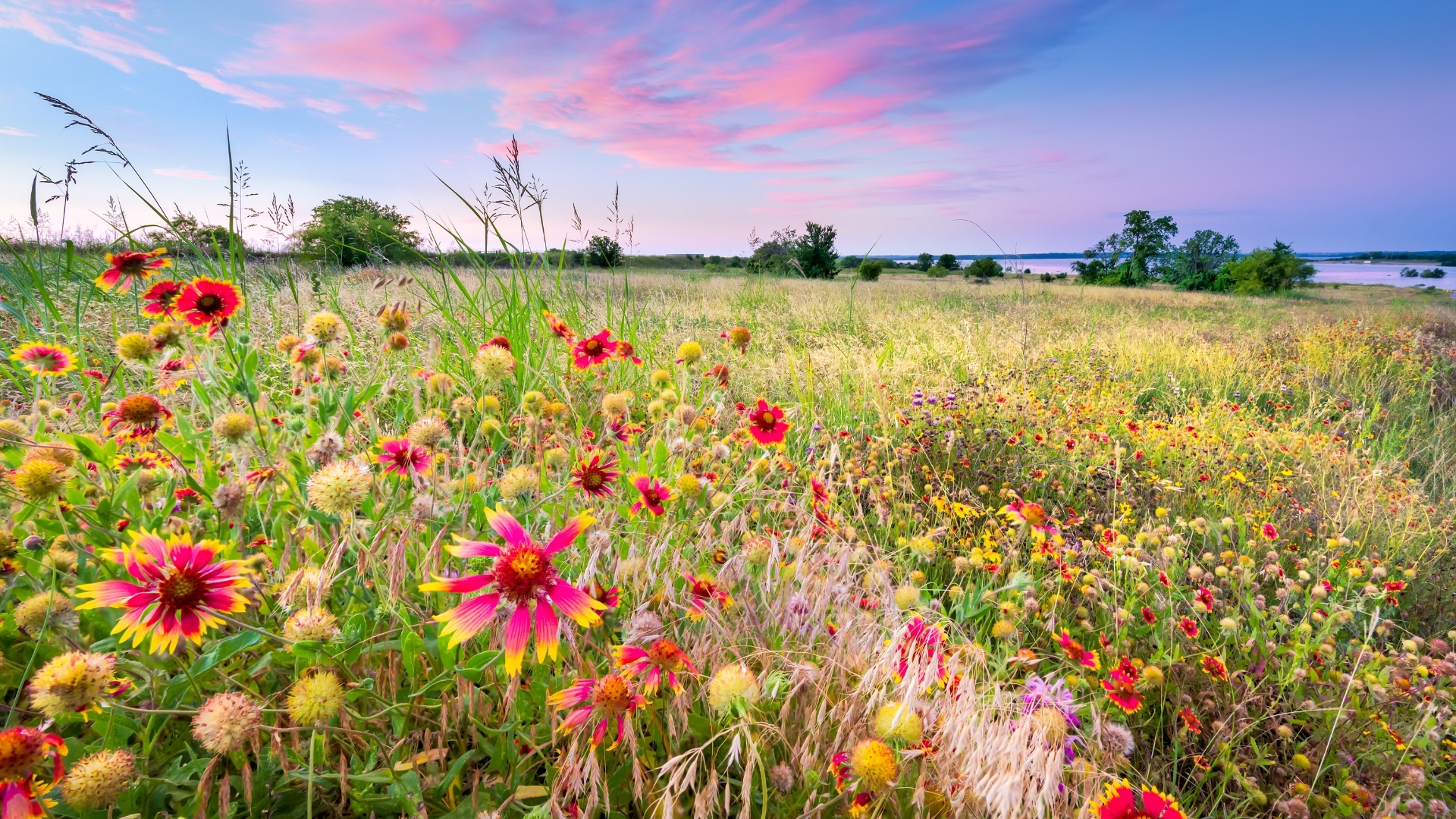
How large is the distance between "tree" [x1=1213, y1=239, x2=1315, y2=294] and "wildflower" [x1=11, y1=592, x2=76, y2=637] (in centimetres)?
4183

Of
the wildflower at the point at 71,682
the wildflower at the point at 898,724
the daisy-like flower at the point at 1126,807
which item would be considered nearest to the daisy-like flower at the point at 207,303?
the wildflower at the point at 71,682

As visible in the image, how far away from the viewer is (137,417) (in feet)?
3.65

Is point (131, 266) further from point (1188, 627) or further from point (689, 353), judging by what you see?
point (1188, 627)

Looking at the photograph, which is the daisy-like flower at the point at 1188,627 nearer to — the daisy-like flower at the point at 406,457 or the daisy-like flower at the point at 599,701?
the daisy-like flower at the point at 599,701

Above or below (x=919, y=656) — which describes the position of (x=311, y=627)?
above

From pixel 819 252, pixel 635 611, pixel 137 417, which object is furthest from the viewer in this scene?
pixel 819 252

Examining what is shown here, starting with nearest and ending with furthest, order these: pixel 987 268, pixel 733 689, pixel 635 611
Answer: pixel 733 689
pixel 635 611
pixel 987 268

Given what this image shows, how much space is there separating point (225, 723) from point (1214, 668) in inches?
81.4

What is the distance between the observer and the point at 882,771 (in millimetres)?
804

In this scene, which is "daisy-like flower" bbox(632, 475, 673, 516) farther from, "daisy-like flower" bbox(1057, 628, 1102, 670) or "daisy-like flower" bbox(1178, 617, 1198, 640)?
"daisy-like flower" bbox(1178, 617, 1198, 640)

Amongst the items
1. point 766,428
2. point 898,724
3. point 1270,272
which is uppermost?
point 1270,272

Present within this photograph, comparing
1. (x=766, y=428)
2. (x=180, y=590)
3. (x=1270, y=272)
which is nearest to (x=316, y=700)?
(x=180, y=590)

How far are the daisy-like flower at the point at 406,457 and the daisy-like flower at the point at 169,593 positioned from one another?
13.0 inches

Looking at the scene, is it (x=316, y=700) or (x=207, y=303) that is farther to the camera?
(x=207, y=303)
